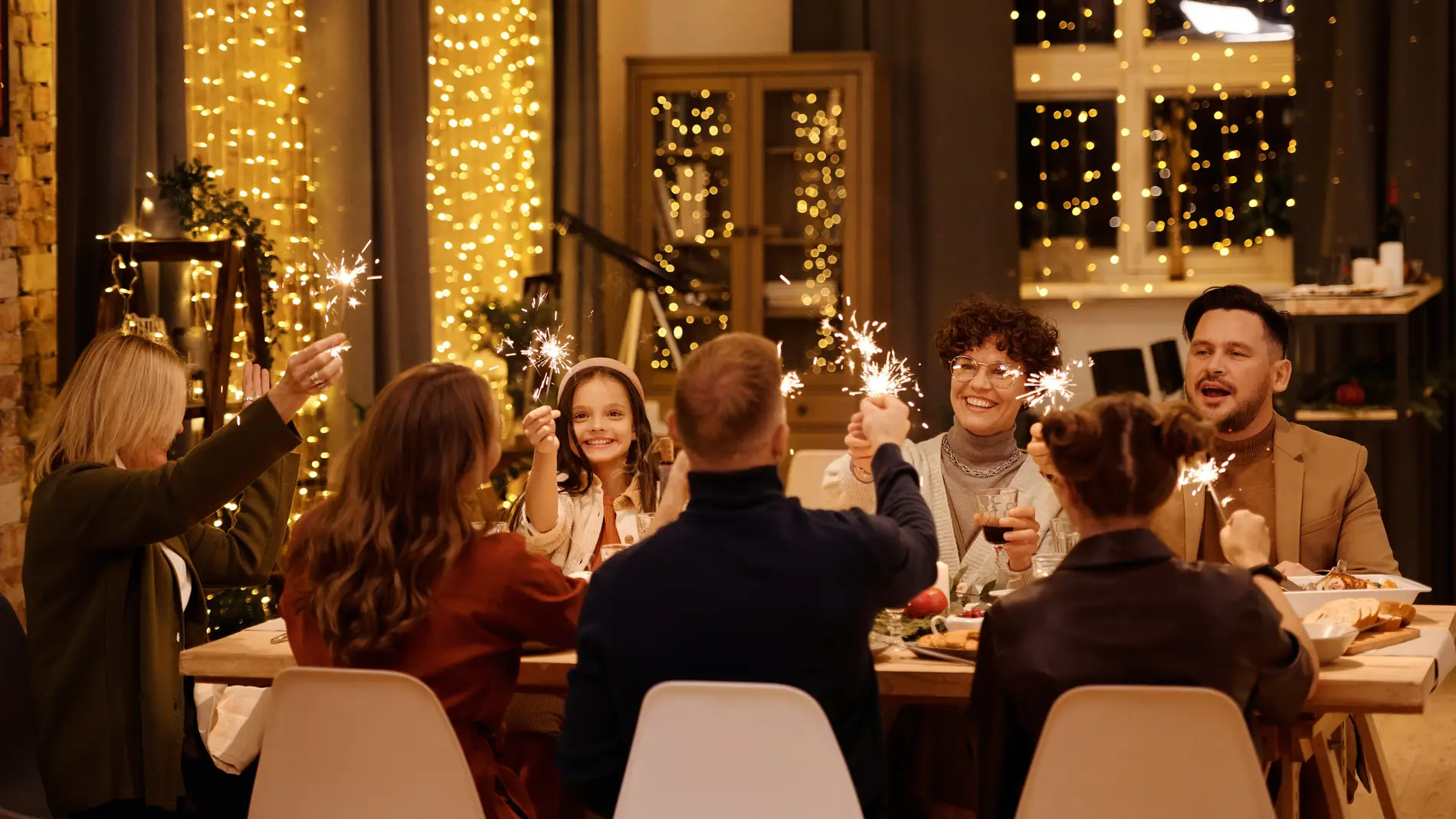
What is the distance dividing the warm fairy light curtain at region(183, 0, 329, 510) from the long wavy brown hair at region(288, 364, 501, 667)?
2.11m

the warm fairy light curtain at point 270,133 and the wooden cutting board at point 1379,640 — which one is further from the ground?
the warm fairy light curtain at point 270,133

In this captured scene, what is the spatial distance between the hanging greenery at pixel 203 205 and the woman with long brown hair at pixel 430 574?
1.67 m

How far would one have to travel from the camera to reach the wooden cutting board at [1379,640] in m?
2.26

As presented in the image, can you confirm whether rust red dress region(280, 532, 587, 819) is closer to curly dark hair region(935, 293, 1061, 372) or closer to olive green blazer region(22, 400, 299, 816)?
olive green blazer region(22, 400, 299, 816)

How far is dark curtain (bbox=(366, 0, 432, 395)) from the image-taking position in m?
4.75

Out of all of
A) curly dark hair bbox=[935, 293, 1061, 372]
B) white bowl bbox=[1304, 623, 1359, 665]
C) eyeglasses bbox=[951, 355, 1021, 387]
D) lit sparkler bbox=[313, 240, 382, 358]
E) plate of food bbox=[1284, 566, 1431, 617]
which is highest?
lit sparkler bbox=[313, 240, 382, 358]

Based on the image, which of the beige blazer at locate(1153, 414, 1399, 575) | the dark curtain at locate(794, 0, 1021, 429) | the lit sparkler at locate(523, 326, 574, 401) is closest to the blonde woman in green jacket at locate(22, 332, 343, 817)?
the beige blazer at locate(1153, 414, 1399, 575)

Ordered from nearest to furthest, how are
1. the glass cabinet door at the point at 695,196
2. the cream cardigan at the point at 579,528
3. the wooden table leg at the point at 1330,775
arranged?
1. the wooden table leg at the point at 1330,775
2. the cream cardigan at the point at 579,528
3. the glass cabinet door at the point at 695,196

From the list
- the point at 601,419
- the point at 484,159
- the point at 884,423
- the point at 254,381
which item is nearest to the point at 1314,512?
the point at 884,423

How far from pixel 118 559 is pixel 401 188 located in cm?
253

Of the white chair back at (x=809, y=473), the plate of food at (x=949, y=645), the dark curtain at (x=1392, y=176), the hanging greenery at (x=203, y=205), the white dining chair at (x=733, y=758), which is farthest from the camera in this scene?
the dark curtain at (x=1392, y=176)

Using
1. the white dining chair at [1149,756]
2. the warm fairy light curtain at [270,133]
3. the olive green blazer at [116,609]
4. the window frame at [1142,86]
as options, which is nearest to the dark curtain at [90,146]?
the warm fairy light curtain at [270,133]

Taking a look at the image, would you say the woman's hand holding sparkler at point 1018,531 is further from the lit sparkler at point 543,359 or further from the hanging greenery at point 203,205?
the lit sparkler at point 543,359

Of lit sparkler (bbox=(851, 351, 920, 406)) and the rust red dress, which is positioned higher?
lit sparkler (bbox=(851, 351, 920, 406))
